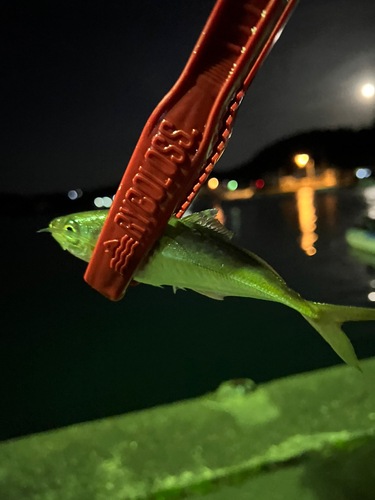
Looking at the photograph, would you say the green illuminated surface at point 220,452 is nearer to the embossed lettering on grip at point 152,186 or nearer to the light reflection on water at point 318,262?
the embossed lettering on grip at point 152,186

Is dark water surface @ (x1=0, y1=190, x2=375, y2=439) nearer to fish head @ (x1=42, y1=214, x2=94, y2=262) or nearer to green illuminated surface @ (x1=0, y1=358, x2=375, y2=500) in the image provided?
green illuminated surface @ (x1=0, y1=358, x2=375, y2=500)

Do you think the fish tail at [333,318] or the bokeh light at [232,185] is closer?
the fish tail at [333,318]

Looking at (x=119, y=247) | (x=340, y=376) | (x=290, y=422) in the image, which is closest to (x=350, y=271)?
(x=340, y=376)

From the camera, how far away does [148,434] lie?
232 centimetres

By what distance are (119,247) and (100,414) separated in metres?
3.42

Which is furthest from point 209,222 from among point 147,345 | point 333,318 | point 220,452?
point 147,345

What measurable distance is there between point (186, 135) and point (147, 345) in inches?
191

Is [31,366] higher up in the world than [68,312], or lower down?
higher up

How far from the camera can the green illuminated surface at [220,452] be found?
6.28ft

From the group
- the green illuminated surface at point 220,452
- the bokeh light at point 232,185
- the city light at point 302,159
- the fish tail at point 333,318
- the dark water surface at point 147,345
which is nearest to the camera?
the fish tail at point 333,318

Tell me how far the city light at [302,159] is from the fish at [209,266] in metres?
44.5

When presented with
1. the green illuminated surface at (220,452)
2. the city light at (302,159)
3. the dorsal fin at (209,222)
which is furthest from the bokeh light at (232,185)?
the dorsal fin at (209,222)

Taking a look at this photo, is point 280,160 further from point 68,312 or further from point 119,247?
point 119,247

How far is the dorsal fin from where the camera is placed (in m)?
1.05
